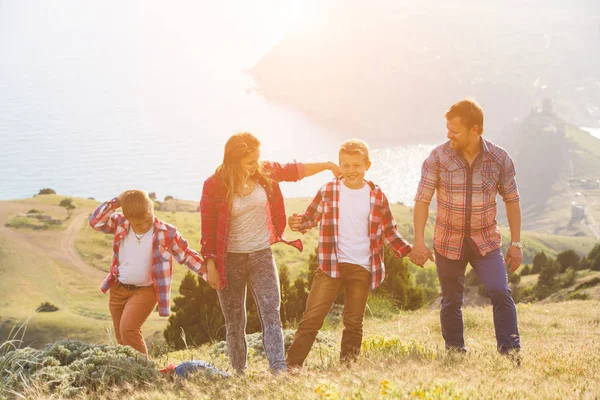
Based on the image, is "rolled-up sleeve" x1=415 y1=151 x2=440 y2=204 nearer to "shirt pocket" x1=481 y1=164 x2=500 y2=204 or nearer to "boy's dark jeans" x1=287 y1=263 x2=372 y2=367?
"shirt pocket" x1=481 y1=164 x2=500 y2=204

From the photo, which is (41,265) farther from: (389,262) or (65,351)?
(65,351)

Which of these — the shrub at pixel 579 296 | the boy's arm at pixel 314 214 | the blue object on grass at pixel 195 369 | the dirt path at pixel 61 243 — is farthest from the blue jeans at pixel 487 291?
the dirt path at pixel 61 243

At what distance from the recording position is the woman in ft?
18.6

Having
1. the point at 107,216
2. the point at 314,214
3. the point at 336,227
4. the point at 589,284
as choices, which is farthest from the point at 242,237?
the point at 589,284

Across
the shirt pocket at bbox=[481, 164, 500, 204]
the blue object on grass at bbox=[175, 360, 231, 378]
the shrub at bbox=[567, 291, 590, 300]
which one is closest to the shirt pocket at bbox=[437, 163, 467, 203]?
the shirt pocket at bbox=[481, 164, 500, 204]

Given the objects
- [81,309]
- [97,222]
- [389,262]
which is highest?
[97,222]

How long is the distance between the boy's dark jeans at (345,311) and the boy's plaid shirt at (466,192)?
0.97 metres

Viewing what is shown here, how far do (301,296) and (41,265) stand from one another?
92027 millimetres

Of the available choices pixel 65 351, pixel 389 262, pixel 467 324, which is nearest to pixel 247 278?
pixel 65 351

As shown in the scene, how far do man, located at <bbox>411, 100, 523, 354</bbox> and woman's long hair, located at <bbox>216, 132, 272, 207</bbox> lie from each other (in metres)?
1.81

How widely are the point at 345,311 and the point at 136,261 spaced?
91.3 inches

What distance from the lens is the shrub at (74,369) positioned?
5.00 metres

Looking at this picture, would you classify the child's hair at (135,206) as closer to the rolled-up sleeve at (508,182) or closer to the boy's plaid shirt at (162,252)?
the boy's plaid shirt at (162,252)

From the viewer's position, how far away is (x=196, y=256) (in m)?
6.25
